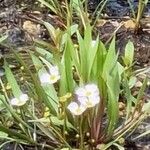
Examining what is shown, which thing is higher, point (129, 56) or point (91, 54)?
point (91, 54)

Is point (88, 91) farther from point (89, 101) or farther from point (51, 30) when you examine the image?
point (51, 30)

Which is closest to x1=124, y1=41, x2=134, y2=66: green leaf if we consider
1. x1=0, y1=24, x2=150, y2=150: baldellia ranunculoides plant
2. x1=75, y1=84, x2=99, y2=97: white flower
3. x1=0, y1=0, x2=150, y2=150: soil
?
x1=0, y1=0, x2=150, y2=150: soil

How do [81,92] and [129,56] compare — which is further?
[129,56]

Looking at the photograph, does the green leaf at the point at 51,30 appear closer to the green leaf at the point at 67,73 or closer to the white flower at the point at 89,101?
the green leaf at the point at 67,73

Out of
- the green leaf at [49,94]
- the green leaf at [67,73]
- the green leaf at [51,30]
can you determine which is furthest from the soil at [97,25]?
the green leaf at [67,73]

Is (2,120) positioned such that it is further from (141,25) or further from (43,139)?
(141,25)

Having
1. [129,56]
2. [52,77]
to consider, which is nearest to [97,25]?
[129,56]

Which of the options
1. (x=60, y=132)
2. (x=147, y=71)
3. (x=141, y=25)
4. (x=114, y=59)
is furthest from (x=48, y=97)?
Result: (x=141, y=25)
